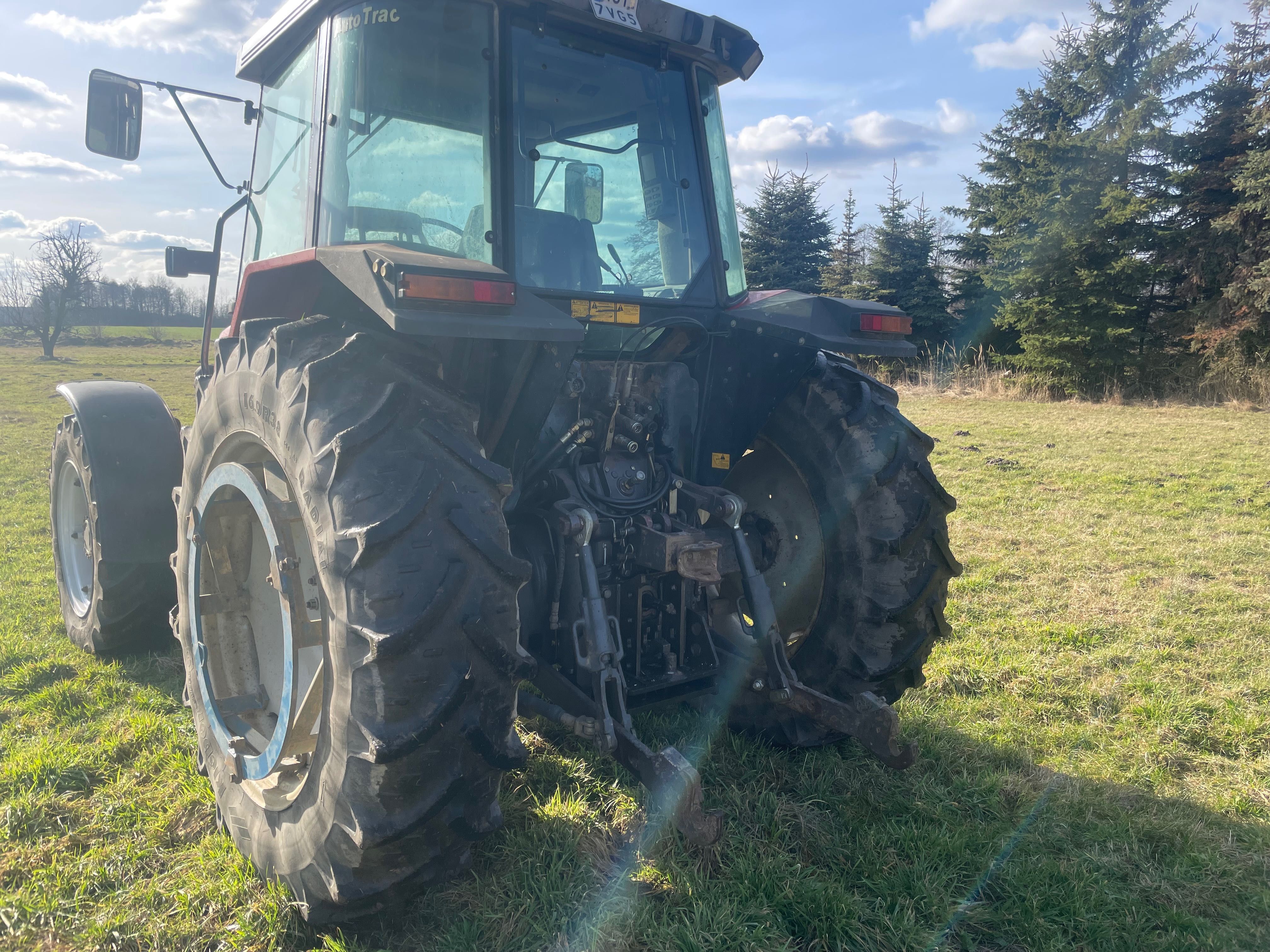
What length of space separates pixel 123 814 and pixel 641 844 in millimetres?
1848

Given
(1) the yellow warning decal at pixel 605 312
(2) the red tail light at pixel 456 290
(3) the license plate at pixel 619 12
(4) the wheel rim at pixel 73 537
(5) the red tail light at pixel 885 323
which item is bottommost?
(4) the wheel rim at pixel 73 537

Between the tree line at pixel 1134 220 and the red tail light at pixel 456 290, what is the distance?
50.4ft

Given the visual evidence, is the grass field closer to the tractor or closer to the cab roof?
the tractor

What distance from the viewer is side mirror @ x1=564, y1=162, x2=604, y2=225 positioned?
2900mm

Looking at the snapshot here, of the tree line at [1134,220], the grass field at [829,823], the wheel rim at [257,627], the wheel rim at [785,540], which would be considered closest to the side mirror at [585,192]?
the wheel rim at [785,540]

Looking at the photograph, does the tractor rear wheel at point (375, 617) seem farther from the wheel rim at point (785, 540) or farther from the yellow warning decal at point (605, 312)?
the wheel rim at point (785, 540)

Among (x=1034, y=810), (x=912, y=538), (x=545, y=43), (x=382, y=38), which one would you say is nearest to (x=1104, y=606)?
(x=1034, y=810)

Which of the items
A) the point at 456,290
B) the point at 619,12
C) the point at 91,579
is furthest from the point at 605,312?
the point at 91,579

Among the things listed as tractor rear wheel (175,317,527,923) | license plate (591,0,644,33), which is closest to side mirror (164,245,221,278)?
tractor rear wheel (175,317,527,923)

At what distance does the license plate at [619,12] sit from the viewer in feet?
8.64

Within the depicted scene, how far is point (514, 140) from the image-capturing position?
102 inches

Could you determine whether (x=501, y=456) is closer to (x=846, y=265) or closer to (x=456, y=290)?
(x=456, y=290)

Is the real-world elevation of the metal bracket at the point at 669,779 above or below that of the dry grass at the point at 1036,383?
below

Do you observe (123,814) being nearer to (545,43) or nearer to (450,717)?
(450,717)
